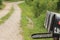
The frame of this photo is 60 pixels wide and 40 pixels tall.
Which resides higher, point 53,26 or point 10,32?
point 53,26

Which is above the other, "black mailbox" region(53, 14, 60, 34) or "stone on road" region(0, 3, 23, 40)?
"black mailbox" region(53, 14, 60, 34)

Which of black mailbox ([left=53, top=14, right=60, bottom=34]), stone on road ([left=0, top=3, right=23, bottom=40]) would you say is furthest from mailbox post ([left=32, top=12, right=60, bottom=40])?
stone on road ([left=0, top=3, right=23, bottom=40])

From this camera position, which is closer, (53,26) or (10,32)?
(53,26)

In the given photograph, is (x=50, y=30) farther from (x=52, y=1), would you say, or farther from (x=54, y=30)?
(x=52, y=1)

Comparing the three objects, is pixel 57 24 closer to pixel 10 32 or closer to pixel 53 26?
pixel 53 26

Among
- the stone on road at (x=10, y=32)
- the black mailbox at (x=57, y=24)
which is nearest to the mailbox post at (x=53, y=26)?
the black mailbox at (x=57, y=24)

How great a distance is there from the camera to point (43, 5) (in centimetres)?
989

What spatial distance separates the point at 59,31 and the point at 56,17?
0.11 meters

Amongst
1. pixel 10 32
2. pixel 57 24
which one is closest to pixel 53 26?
pixel 57 24

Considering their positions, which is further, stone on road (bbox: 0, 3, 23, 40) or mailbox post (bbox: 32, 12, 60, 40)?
stone on road (bbox: 0, 3, 23, 40)

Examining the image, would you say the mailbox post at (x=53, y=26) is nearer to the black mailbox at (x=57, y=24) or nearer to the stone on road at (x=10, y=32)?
the black mailbox at (x=57, y=24)

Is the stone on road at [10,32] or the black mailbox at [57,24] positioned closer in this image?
the black mailbox at [57,24]

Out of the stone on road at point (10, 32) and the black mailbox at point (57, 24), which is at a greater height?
the black mailbox at point (57, 24)

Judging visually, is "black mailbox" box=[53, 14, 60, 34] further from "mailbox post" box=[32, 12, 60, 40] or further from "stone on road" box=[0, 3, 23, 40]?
"stone on road" box=[0, 3, 23, 40]
